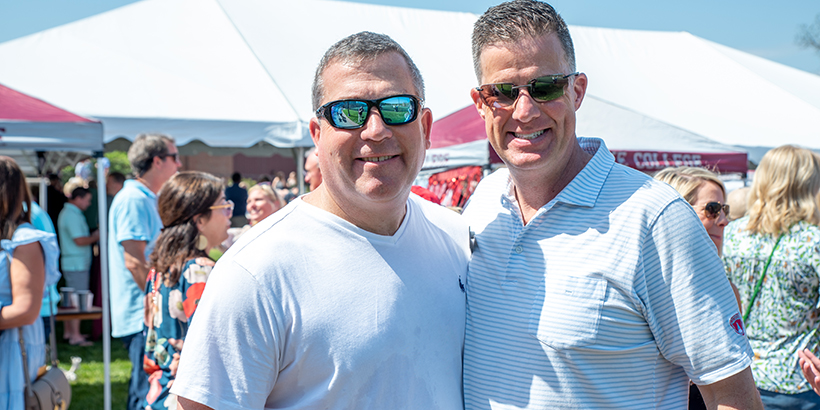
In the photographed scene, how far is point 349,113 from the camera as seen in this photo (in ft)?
5.35

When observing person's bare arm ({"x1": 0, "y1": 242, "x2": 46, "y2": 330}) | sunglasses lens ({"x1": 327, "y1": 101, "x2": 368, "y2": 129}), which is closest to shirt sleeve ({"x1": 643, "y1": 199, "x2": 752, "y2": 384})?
sunglasses lens ({"x1": 327, "y1": 101, "x2": 368, "y2": 129})

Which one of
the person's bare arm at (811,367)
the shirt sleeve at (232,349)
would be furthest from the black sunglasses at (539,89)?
the person's bare arm at (811,367)

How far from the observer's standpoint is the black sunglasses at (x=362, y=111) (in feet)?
5.34

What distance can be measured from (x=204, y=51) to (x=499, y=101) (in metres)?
7.81

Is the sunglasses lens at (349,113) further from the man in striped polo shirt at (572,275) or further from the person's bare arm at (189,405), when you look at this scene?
the person's bare arm at (189,405)

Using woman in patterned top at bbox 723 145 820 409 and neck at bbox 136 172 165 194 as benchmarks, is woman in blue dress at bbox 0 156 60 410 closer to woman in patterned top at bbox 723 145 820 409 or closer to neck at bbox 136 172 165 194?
neck at bbox 136 172 165 194

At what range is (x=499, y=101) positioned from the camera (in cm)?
177

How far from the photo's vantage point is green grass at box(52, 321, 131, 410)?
5.94m

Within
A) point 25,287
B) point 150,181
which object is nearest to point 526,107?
point 25,287

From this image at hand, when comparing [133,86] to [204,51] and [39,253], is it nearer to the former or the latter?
[204,51]

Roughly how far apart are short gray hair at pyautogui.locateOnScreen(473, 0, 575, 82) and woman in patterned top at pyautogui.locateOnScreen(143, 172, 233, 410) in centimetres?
200

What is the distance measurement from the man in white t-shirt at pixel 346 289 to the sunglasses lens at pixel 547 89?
327mm

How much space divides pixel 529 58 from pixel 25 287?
2928mm

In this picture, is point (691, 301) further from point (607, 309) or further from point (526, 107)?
point (526, 107)
